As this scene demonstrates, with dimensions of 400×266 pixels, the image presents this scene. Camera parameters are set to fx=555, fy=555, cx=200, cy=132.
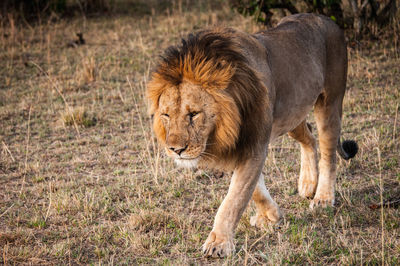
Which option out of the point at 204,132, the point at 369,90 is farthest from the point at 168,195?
the point at 369,90

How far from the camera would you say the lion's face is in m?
3.31

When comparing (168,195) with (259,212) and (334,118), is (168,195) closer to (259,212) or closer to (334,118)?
(259,212)

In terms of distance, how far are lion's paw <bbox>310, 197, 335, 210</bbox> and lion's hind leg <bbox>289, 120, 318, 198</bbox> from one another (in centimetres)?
24

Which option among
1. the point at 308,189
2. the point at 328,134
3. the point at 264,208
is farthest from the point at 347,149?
the point at 264,208

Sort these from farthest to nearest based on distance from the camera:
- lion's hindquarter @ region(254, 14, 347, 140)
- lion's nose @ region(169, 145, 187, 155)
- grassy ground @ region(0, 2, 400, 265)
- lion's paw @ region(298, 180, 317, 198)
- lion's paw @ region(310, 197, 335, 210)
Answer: lion's paw @ region(298, 180, 317, 198), lion's paw @ region(310, 197, 335, 210), lion's hindquarter @ region(254, 14, 347, 140), grassy ground @ region(0, 2, 400, 265), lion's nose @ region(169, 145, 187, 155)

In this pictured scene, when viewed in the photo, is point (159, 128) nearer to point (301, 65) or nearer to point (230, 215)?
point (230, 215)

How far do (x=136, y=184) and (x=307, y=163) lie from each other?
1501 millimetres

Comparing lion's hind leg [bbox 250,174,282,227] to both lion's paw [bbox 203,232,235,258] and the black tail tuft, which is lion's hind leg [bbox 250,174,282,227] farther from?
the black tail tuft

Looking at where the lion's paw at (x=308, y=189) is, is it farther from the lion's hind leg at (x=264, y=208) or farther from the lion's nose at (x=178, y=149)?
the lion's nose at (x=178, y=149)

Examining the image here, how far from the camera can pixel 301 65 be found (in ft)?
13.7

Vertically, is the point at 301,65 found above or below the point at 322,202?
above

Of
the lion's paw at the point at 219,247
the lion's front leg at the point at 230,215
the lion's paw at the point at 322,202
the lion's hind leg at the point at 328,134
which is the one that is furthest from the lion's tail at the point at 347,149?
the lion's paw at the point at 219,247

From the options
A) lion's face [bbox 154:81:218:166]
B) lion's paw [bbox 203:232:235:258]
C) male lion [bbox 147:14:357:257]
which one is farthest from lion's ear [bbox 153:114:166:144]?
lion's paw [bbox 203:232:235:258]

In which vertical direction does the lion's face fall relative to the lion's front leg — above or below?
above
